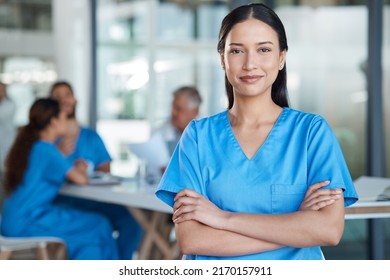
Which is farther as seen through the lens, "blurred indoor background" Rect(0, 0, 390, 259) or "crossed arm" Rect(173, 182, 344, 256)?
"blurred indoor background" Rect(0, 0, 390, 259)

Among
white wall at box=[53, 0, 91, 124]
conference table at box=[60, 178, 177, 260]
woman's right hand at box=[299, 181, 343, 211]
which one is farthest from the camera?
white wall at box=[53, 0, 91, 124]

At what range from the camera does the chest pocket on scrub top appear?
1980 mm

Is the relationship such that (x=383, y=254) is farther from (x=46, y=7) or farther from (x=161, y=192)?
(x=46, y=7)

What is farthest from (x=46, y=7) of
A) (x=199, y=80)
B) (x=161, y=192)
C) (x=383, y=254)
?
(x=161, y=192)

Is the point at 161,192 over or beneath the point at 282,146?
beneath

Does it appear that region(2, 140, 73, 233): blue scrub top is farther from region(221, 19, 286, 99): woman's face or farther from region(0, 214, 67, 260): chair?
region(221, 19, 286, 99): woman's face

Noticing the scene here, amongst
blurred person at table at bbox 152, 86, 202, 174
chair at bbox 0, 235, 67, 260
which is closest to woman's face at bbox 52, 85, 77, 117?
blurred person at table at bbox 152, 86, 202, 174

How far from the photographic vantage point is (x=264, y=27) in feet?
6.52

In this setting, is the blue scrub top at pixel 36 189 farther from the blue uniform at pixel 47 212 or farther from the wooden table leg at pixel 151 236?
the wooden table leg at pixel 151 236

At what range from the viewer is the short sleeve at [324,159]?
199 cm

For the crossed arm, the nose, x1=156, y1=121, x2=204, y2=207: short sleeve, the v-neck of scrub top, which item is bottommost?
the crossed arm

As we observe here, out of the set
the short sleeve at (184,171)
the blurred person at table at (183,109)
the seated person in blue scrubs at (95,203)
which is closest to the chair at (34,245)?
the seated person in blue scrubs at (95,203)

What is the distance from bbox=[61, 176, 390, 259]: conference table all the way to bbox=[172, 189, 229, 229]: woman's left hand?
4.26 ft
